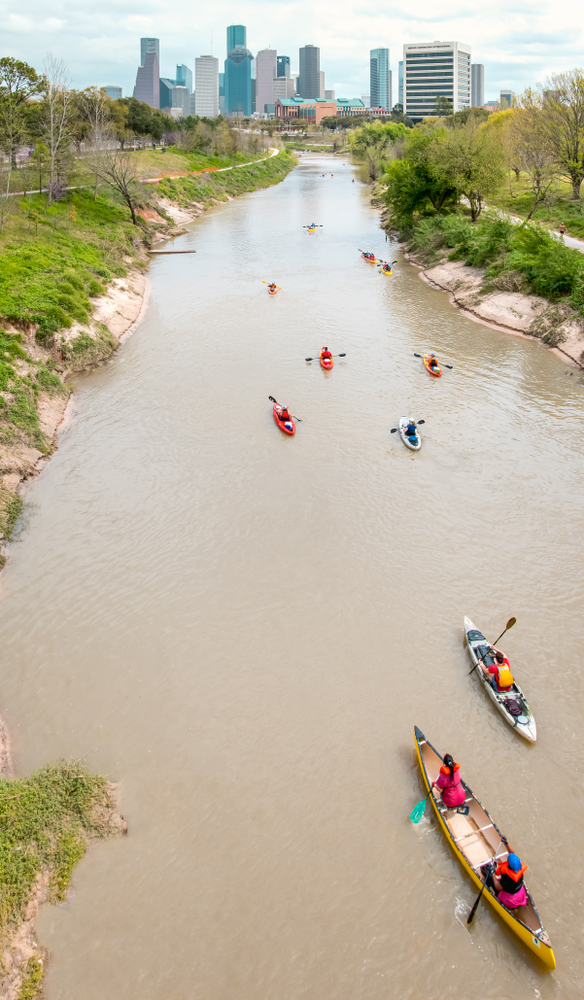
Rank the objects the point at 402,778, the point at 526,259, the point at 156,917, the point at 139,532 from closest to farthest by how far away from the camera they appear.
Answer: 1. the point at 156,917
2. the point at 402,778
3. the point at 139,532
4. the point at 526,259

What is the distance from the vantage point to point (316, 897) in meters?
10.3

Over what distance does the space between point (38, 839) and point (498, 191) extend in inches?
2125

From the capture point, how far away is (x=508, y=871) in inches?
380

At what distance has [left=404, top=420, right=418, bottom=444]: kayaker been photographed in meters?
22.8

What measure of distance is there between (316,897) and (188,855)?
224 cm

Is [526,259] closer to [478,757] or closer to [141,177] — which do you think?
[478,757]

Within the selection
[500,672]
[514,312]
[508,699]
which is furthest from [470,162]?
[508,699]

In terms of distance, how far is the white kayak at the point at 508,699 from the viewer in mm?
12539

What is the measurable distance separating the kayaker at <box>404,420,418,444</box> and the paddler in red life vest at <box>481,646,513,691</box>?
34.7 ft

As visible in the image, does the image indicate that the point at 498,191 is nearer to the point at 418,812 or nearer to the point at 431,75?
the point at 418,812

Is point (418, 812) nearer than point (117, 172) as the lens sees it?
Yes

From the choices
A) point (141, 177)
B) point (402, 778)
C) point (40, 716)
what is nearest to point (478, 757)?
point (402, 778)

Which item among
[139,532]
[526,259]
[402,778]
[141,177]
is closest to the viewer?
[402,778]

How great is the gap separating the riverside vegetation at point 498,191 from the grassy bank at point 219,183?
1031 inches
